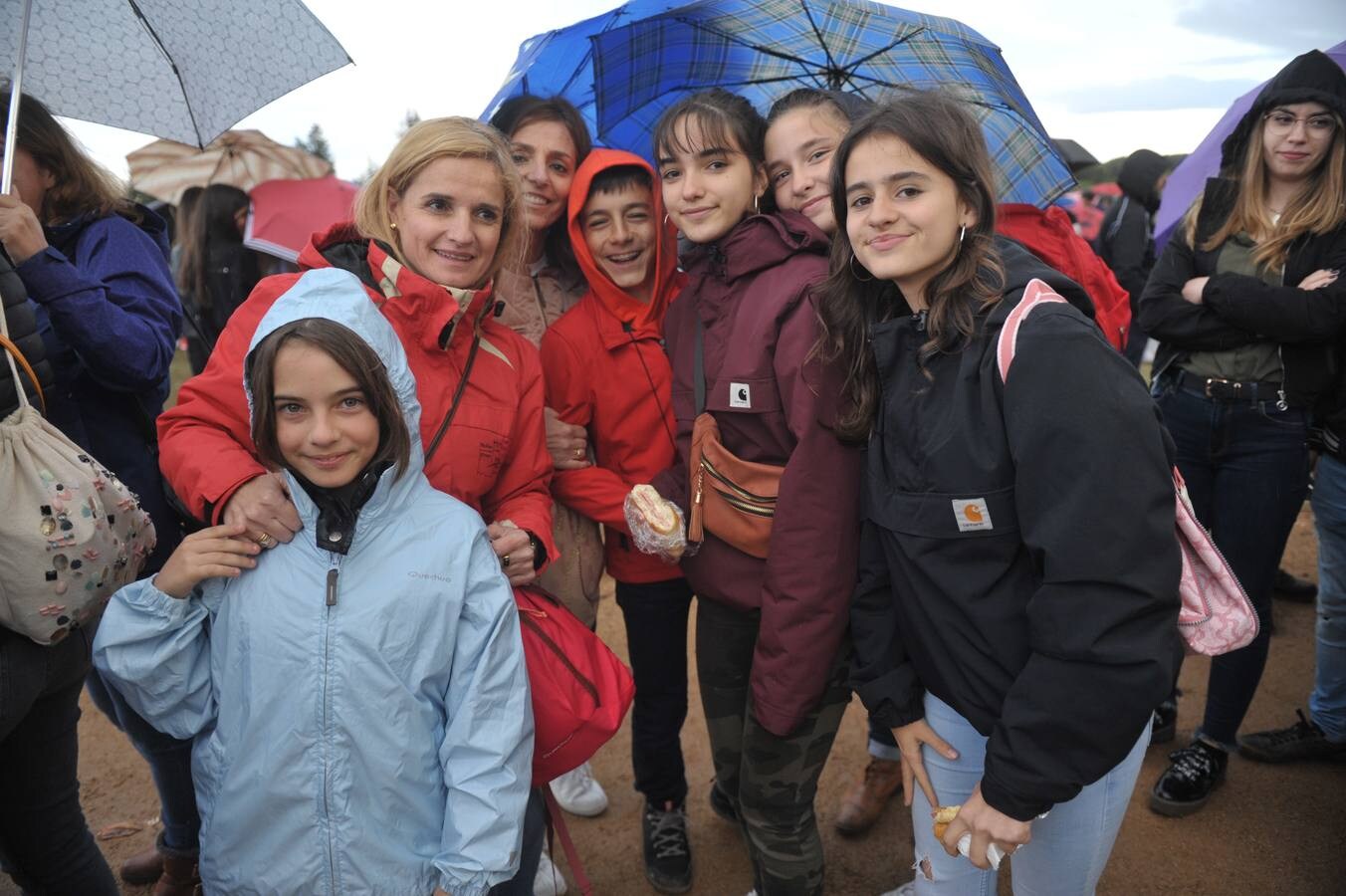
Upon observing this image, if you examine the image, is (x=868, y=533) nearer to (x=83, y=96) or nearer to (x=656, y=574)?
(x=656, y=574)

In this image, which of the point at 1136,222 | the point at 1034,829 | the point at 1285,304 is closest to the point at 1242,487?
the point at 1285,304

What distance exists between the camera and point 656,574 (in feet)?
9.51

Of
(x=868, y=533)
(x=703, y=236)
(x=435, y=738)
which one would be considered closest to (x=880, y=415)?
(x=868, y=533)

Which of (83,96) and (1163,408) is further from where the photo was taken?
(1163,408)

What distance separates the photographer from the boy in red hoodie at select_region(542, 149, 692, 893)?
2.79 meters

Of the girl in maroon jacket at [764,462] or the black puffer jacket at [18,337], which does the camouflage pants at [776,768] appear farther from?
the black puffer jacket at [18,337]

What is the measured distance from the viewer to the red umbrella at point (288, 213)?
6.18 metres

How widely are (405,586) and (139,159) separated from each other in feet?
20.7

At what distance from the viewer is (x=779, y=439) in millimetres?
2285

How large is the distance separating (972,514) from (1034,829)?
0.74 meters

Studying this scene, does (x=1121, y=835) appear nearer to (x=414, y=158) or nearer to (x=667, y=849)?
(x=667, y=849)

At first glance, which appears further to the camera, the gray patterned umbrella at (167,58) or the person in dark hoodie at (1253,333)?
the person in dark hoodie at (1253,333)

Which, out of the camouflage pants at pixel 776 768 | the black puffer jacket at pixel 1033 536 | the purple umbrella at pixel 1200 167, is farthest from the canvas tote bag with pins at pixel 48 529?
the purple umbrella at pixel 1200 167

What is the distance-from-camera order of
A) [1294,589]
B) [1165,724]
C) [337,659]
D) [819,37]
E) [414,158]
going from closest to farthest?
1. [337,659]
2. [414,158]
3. [819,37]
4. [1165,724]
5. [1294,589]
